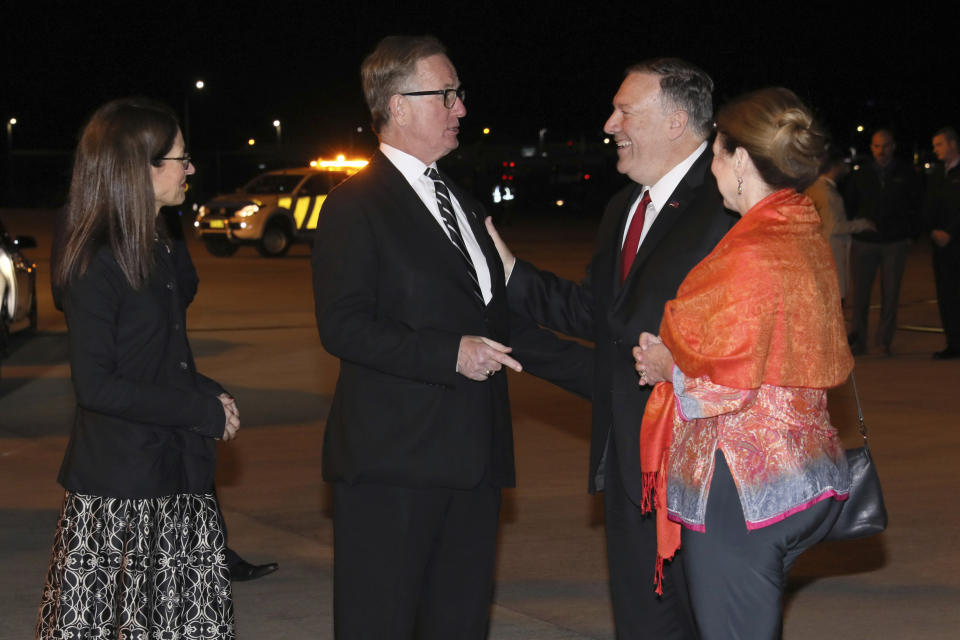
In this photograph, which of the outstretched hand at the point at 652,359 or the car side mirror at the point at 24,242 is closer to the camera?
the outstretched hand at the point at 652,359

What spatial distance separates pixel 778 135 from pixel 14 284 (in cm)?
1138

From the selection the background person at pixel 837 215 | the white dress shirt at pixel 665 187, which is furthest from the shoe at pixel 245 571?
the background person at pixel 837 215

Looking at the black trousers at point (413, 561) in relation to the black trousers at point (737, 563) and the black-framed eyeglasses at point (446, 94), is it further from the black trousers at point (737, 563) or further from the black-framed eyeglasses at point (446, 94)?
the black-framed eyeglasses at point (446, 94)

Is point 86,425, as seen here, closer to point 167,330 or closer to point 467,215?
point 167,330

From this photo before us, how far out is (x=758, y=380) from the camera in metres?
3.21

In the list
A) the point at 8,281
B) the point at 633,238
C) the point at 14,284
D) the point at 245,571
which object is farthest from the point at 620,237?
the point at 14,284

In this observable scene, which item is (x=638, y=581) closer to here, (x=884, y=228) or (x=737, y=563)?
(x=737, y=563)

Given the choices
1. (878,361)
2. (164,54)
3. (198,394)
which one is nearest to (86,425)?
(198,394)

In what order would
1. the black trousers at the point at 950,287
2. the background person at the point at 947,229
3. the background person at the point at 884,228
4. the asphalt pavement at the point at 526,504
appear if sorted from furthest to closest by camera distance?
the background person at the point at 884,228, the black trousers at the point at 950,287, the background person at the point at 947,229, the asphalt pavement at the point at 526,504

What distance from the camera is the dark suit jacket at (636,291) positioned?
3.84m

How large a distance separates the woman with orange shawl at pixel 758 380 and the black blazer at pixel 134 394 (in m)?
1.43

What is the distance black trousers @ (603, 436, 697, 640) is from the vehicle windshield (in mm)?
23577

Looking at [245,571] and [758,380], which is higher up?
[758,380]

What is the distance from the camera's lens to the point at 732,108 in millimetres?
3395
